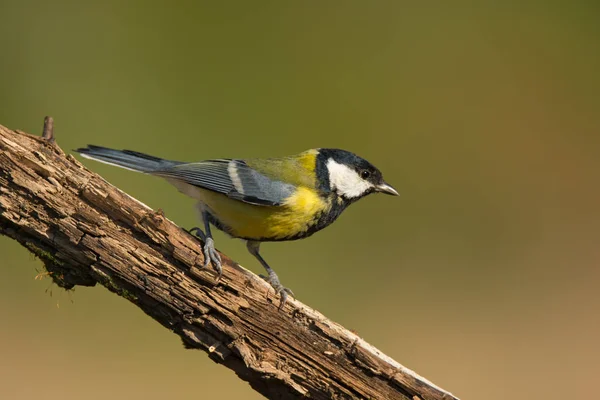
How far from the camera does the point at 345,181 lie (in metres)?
2.59

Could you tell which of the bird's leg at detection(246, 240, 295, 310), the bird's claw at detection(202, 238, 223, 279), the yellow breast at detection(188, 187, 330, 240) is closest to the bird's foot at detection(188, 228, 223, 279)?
the bird's claw at detection(202, 238, 223, 279)

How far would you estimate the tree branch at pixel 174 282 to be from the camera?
5.93 ft

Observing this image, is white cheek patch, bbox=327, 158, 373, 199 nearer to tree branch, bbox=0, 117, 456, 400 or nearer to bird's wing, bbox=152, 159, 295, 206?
bird's wing, bbox=152, 159, 295, 206

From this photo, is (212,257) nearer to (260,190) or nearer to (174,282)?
(174,282)

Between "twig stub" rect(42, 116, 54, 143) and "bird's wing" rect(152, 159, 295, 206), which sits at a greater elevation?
"bird's wing" rect(152, 159, 295, 206)

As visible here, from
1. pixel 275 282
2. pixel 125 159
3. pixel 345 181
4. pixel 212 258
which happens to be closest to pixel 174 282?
pixel 212 258

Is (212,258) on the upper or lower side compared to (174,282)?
upper

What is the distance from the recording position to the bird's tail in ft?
7.70

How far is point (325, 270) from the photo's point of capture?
481 cm

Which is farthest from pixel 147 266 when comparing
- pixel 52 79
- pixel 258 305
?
pixel 52 79

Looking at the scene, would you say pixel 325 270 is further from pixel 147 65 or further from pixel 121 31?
pixel 121 31

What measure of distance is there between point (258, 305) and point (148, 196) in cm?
289

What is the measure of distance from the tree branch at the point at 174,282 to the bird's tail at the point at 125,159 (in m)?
0.45

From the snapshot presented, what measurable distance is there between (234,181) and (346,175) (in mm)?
483
